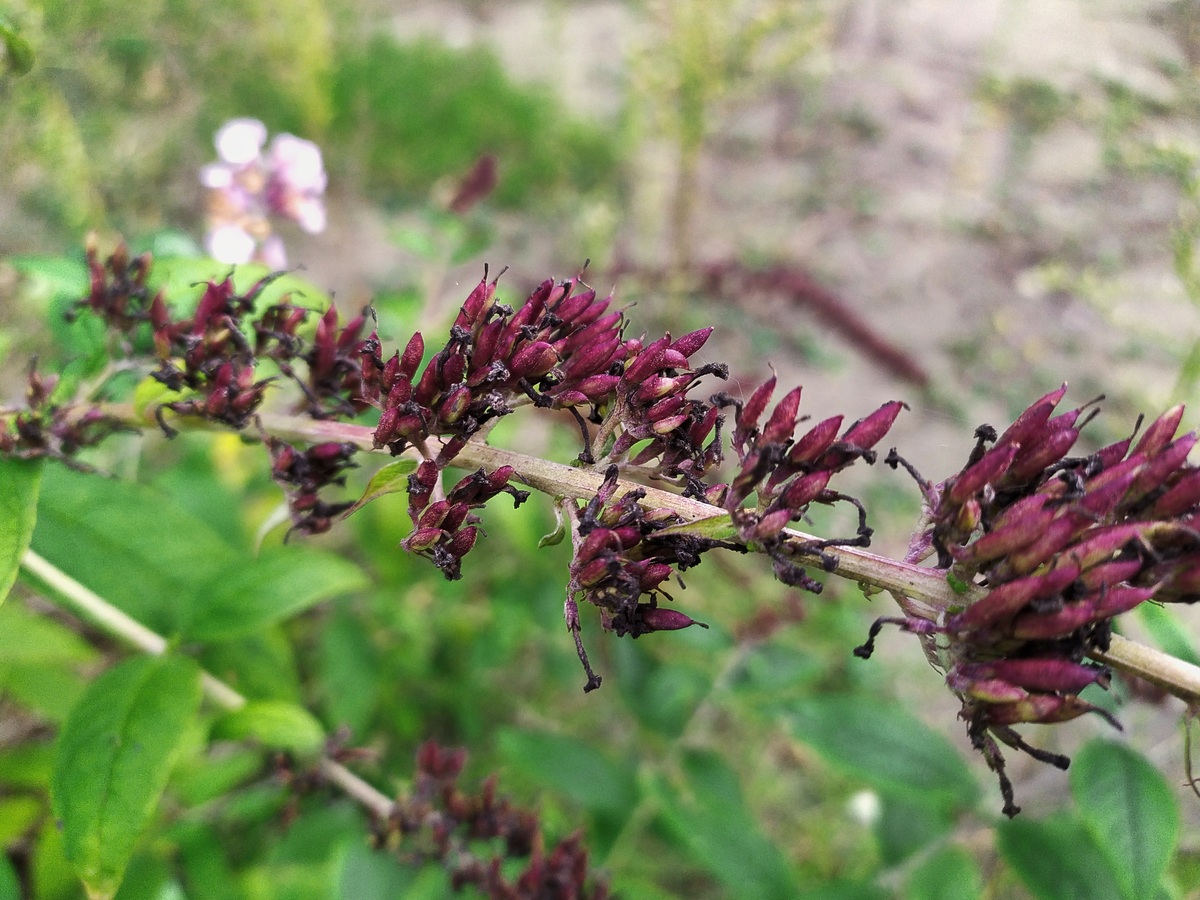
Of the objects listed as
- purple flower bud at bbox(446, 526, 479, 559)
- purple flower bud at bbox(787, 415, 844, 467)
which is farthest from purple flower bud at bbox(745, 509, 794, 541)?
purple flower bud at bbox(446, 526, 479, 559)

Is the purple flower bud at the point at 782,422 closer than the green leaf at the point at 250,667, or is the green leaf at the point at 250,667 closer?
the purple flower bud at the point at 782,422

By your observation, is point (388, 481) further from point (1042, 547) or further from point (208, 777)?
point (208, 777)

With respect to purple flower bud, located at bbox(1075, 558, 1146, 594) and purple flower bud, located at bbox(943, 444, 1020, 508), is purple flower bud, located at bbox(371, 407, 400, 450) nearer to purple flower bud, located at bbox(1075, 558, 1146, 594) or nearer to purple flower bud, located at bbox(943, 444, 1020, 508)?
purple flower bud, located at bbox(943, 444, 1020, 508)

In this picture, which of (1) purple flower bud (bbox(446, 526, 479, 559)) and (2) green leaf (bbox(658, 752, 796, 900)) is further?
(2) green leaf (bbox(658, 752, 796, 900))

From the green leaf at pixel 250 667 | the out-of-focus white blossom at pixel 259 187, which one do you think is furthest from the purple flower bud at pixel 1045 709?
the out-of-focus white blossom at pixel 259 187

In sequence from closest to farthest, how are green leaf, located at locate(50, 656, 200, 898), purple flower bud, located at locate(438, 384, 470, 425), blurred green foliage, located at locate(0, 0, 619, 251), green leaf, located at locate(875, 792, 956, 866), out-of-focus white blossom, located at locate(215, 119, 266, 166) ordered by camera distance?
1. purple flower bud, located at locate(438, 384, 470, 425)
2. green leaf, located at locate(50, 656, 200, 898)
3. green leaf, located at locate(875, 792, 956, 866)
4. out-of-focus white blossom, located at locate(215, 119, 266, 166)
5. blurred green foliage, located at locate(0, 0, 619, 251)

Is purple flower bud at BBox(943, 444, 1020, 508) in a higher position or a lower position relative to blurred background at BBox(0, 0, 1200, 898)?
higher

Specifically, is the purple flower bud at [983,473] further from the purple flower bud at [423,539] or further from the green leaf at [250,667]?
the green leaf at [250,667]

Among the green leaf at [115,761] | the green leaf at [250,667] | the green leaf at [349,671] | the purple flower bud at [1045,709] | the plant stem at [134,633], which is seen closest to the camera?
the purple flower bud at [1045,709]
